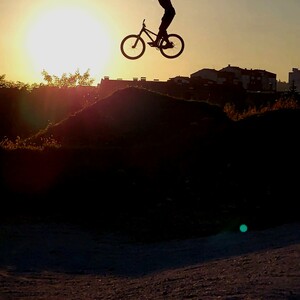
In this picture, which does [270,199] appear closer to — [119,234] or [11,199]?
[119,234]

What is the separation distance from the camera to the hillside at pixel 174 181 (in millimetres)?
20234

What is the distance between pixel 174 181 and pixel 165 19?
5.60 m

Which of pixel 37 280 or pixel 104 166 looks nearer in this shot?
pixel 37 280

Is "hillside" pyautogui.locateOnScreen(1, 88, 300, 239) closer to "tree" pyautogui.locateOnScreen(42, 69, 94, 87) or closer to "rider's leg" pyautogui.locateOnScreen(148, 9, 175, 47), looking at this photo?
"rider's leg" pyautogui.locateOnScreen(148, 9, 175, 47)

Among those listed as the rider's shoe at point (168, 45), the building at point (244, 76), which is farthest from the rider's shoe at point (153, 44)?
the building at point (244, 76)

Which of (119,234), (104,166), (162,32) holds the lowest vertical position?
(119,234)

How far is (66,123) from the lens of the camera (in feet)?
102

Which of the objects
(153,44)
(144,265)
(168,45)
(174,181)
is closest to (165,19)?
(168,45)

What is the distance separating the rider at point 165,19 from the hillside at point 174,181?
178 inches

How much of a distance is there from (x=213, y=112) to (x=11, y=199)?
488 inches

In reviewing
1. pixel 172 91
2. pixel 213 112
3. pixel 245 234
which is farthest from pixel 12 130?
pixel 245 234

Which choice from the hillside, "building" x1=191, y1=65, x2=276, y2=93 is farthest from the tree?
the hillside

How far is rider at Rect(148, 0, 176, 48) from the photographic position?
63.7ft

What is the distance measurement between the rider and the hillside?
453 cm
